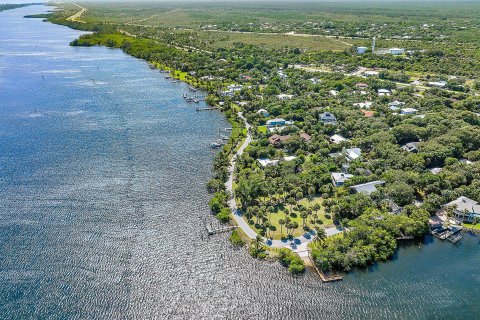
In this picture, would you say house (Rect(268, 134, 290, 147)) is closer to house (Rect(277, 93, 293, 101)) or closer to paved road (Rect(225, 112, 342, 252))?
paved road (Rect(225, 112, 342, 252))

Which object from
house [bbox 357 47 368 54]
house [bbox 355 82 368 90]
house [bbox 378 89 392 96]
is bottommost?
house [bbox 378 89 392 96]

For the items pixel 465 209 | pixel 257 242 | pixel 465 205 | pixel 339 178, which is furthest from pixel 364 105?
pixel 257 242

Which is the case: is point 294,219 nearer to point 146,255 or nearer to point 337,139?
point 146,255

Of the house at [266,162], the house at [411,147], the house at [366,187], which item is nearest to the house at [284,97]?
the house at [411,147]

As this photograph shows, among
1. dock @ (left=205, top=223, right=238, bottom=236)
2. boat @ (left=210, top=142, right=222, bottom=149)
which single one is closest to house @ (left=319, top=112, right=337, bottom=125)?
boat @ (left=210, top=142, right=222, bottom=149)

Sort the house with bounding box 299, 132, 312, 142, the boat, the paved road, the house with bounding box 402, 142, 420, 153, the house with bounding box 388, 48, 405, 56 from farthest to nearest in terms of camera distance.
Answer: the house with bounding box 388, 48, 405, 56
the boat
the house with bounding box 299, 132, 312, 142
the house with bounding box 402, 142, 420, 153
the paved road

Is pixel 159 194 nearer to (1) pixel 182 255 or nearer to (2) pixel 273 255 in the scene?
(1) pixel 182 255
